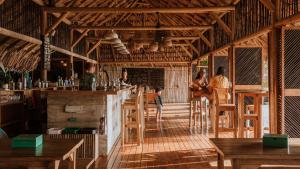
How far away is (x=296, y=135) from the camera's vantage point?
258 inches

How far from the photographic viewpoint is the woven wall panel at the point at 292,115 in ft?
20.7

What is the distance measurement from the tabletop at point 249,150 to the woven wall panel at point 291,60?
11.1 ft

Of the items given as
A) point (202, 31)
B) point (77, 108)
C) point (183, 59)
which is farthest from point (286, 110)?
point (183, 59)

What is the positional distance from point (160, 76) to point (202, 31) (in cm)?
725

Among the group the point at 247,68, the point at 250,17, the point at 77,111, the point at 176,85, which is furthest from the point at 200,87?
the point at 176,85

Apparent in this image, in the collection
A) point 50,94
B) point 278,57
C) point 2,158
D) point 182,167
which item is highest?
point 278,57

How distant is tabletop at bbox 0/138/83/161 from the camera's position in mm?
2645

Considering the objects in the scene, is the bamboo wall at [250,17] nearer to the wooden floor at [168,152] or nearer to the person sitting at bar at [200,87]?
the person sitting at bar at [200,87]

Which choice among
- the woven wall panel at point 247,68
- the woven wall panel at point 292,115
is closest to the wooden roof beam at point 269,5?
the woven wall panel at point 292,115

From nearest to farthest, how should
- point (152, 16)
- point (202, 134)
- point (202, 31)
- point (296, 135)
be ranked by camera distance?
1. point (296, 135)
2. point (202, 134)
3. point (202, 31)
4. point (152, 16)

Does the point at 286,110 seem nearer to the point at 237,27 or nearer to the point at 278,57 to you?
the point at 278,57

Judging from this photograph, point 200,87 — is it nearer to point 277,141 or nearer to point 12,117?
point 12,117

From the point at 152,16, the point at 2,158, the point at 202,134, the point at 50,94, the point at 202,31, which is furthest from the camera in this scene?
the point at 152,16

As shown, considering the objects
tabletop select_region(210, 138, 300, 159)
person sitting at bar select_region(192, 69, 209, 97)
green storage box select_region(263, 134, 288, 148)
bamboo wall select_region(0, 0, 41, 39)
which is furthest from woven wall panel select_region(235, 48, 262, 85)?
green storage box select_region(263, 134, 288, 148)
